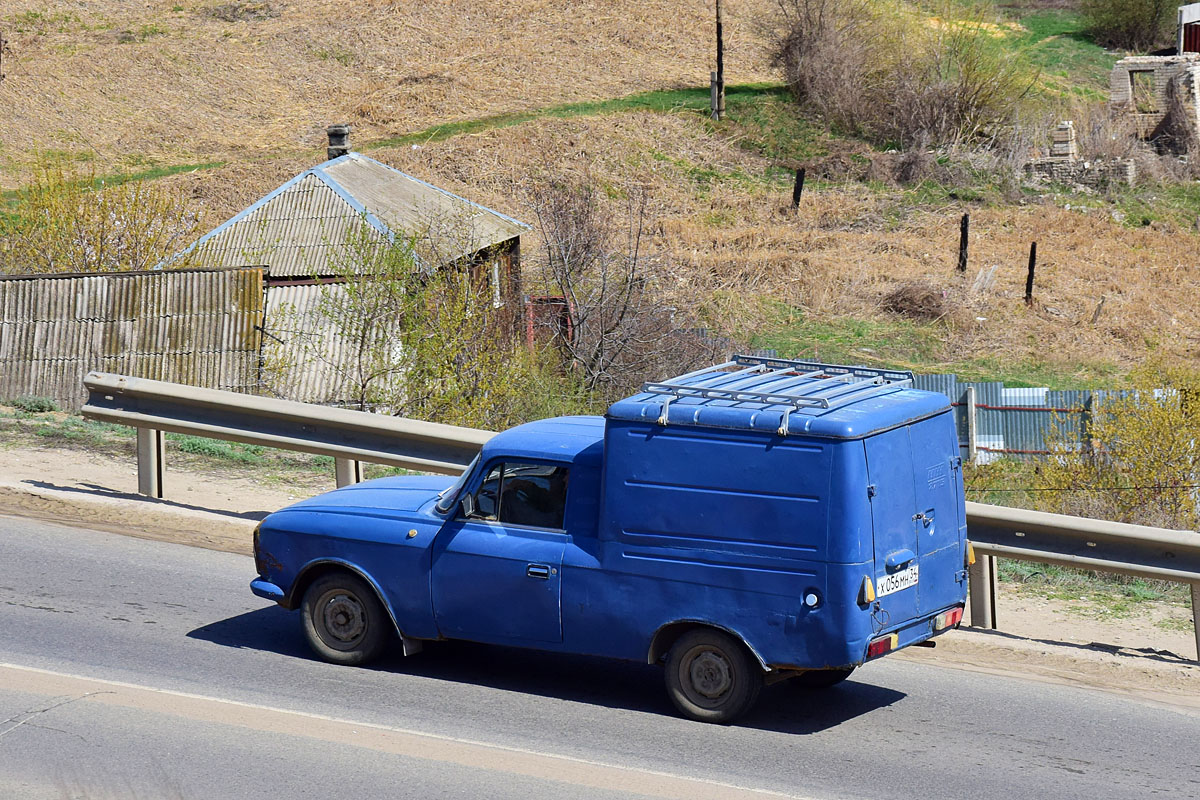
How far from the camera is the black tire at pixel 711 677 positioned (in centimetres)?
714

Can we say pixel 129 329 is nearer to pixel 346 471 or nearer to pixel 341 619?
pixel 346 471

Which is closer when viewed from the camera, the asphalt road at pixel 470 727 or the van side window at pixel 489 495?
the asphalt road at pixel 470 727

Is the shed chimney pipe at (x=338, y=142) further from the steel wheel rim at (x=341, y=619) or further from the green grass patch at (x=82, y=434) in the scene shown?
the steel wheel rim at (x=341, y=619)

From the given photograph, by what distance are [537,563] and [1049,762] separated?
9.59 ft

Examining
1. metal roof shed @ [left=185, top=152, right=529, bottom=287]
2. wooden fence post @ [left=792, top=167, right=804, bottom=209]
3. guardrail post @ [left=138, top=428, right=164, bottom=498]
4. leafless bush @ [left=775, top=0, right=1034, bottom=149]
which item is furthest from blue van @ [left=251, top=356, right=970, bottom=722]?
leafless bush @ [left=775, top=0, right=1034, bottom=149]

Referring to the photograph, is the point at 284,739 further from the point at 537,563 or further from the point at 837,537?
the point at 837,537

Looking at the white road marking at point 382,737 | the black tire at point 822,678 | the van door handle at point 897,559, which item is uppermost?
the van door handle at point 897,559

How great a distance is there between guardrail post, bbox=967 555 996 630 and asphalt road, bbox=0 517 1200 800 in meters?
0.95

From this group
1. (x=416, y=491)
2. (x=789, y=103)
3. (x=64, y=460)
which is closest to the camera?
(x=416, y=491)

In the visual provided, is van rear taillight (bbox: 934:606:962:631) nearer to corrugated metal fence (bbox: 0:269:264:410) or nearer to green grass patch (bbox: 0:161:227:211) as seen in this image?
corrugated metal fence (bbox: 0:269:264:410)

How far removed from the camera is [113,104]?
52438mm

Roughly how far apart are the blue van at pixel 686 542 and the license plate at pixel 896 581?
0.01m

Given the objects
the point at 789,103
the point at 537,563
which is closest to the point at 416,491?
the point at 537,563

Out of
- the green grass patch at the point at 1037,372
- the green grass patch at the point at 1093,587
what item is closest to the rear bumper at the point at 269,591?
the green grass patch at the point at 1093,587
